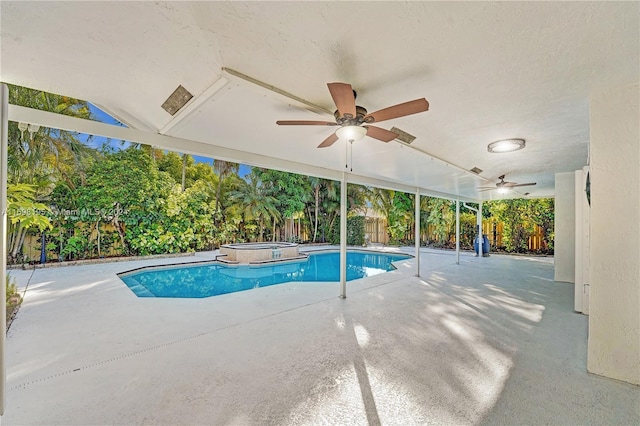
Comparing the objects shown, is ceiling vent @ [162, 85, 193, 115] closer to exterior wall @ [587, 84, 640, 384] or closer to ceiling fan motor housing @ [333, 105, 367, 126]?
ceiling fan motor housing @ [333, 105, 367, 126]

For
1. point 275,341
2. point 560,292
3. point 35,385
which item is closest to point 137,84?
point 35,385

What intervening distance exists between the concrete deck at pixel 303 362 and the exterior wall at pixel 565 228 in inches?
82.8

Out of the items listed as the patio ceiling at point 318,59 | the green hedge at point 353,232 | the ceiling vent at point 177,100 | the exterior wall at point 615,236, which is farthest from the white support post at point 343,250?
the green hedge at point 353,232

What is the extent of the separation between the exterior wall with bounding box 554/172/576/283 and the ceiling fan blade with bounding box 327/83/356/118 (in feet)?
21.5

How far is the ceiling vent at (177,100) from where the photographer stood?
238 centimetres

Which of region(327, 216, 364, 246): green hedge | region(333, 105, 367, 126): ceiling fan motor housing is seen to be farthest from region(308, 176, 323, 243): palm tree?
region(333, 105, 367, 126): ceiling fan motor housing

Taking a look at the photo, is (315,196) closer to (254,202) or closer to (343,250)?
(254,202)

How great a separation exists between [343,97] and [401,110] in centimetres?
48

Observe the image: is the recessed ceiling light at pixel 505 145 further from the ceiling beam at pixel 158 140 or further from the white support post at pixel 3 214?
the white support post at pixel 3 214

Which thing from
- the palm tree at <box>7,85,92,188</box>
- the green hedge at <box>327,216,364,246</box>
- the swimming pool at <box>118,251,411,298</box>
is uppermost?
the palm tree at <box>7,85,92,188</box>

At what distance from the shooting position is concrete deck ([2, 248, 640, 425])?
187cm

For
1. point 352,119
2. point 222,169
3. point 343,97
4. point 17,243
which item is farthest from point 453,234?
point 17,243

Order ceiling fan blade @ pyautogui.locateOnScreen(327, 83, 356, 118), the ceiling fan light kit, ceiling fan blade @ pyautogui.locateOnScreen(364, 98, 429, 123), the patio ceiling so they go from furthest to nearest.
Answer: the ceiling fan light kit, ceiling fan blade @ pyautogui.locateOnScreen(364, 98, 429, 123), ceiling fan blade @ pyautogui.locateOnScreen(327, 83, 356, 118), the patio ceiling

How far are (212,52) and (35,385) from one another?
2960 millimetres
